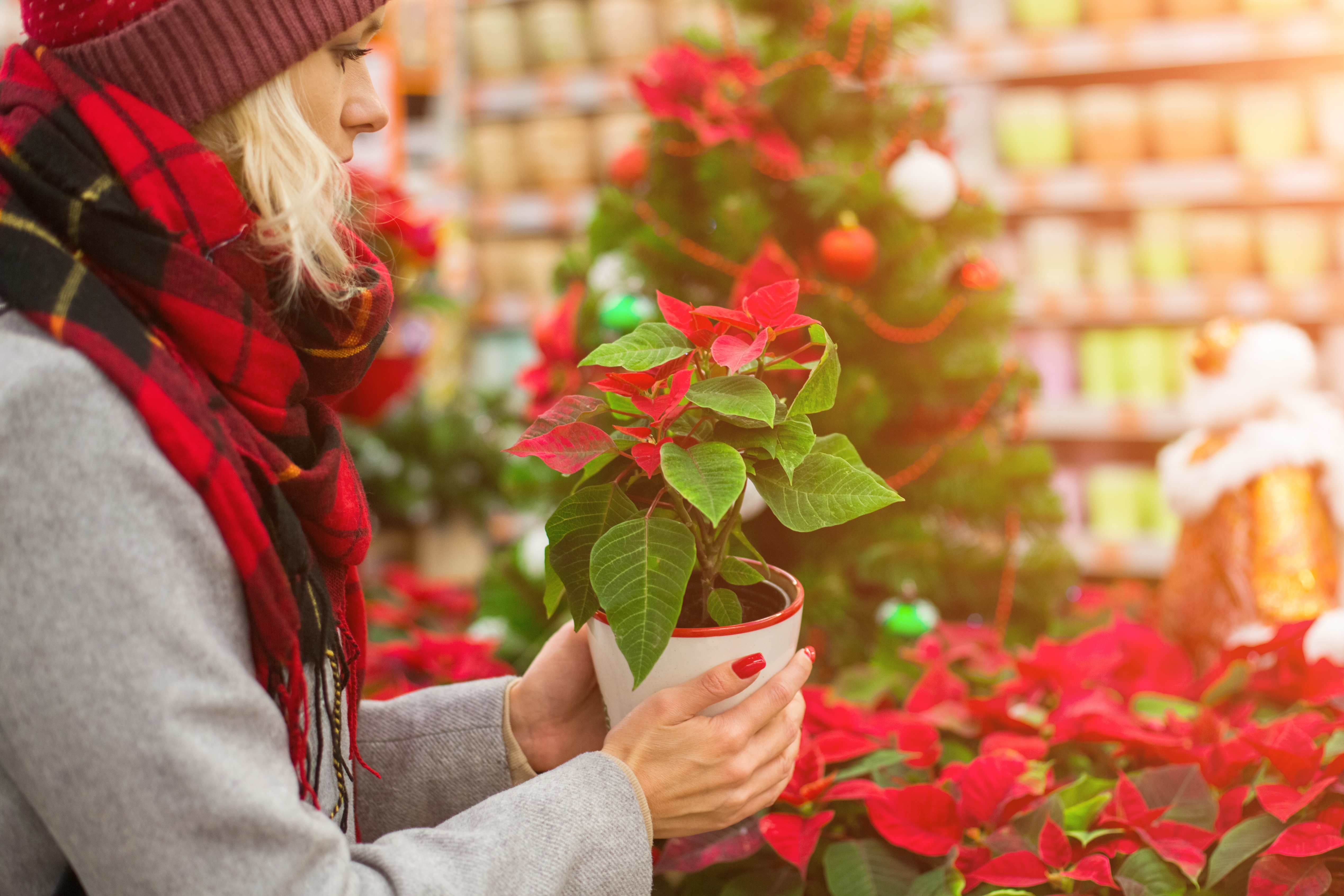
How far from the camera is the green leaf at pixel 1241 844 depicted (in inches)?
28.3

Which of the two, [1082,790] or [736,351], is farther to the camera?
[1082,790]

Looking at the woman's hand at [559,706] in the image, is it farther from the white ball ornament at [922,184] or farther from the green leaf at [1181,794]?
the white ball ornament at [922,184]

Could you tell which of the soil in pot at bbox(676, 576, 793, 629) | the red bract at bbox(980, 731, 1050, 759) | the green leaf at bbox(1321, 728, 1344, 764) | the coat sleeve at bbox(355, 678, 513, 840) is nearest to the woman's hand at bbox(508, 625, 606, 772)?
the coat sleeve at bbox(355, 678, 513, 840)

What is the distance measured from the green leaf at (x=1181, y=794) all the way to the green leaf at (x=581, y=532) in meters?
0.49

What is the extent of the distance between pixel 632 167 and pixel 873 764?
35.9 inches

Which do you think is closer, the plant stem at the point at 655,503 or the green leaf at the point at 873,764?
the plant stem at the point at 655,503

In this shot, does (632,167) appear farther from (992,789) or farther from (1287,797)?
(1287,797)

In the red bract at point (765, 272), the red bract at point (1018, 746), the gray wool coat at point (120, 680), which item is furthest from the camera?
the red bract at point (765, 272)

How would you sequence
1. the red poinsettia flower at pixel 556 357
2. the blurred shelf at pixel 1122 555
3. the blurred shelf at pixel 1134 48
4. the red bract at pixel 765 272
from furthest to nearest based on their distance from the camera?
the blurred shelf at pixel 1122 555 → the blurred shelf at pixel 1134 48 → the red poinsettia flower at pixel 556 357 → the red bract at pixel 765 272

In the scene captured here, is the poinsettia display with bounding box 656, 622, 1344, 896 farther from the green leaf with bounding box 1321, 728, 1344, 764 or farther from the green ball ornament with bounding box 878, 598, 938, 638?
the green ball ornament with bounding box 878, 598, 938, 638

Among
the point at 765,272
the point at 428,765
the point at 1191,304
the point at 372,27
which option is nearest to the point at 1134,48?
the point at 1191,304

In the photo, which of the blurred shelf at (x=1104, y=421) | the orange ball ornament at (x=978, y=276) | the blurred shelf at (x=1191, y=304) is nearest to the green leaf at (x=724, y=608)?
the orange ball ornament at (x=978, y=276)

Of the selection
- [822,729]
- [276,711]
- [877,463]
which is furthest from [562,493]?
[276,711]

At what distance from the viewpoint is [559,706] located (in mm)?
778
